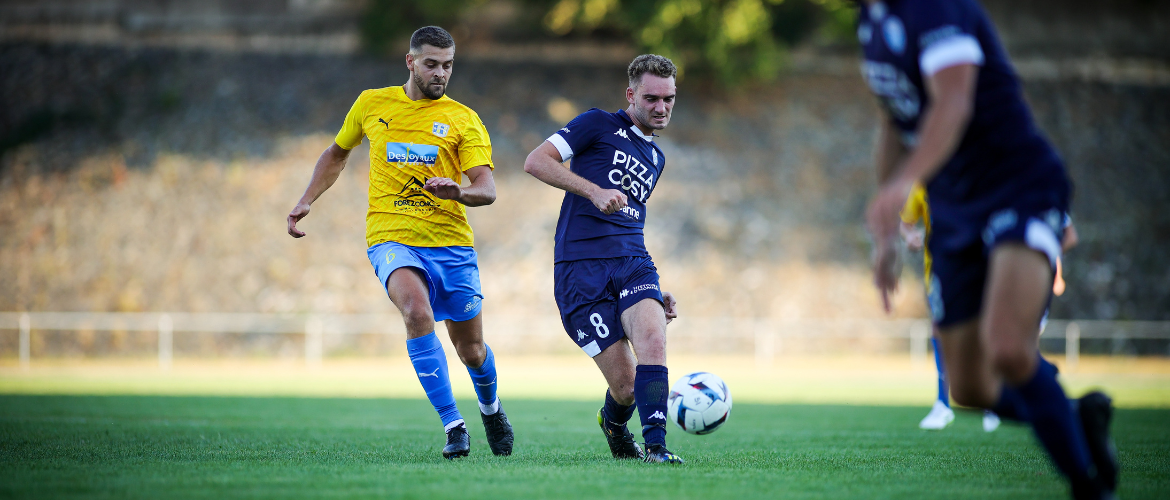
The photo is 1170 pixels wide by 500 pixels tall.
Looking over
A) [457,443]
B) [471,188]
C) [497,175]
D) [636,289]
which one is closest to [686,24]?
[497,175]

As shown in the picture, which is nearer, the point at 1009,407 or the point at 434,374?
the point at 1009,407

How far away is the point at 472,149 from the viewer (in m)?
6.26

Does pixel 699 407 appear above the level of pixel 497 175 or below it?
below

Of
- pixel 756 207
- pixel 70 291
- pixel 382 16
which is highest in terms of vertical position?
pixel 382 16

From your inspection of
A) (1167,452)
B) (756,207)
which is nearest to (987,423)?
(1167,452)

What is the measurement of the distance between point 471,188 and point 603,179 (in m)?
0.85

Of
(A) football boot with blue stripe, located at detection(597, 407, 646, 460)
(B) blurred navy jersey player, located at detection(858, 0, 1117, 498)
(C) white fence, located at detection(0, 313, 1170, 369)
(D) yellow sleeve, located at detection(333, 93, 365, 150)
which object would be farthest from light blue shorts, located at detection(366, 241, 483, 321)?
(C) white fence, located at detection(0, 313, 1170, 369)

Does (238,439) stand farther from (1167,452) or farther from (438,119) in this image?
(1167,452)

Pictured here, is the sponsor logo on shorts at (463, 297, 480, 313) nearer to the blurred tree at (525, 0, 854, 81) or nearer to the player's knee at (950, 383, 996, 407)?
the player's knee at (950, 383, 996, 407)

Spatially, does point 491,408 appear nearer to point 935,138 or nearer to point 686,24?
point 935,138

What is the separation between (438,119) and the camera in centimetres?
620

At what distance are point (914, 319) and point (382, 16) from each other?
18955 mm

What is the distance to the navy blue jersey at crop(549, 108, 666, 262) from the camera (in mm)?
6000

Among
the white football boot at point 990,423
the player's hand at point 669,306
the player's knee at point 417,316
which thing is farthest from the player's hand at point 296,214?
the white football boot at point 990,423
